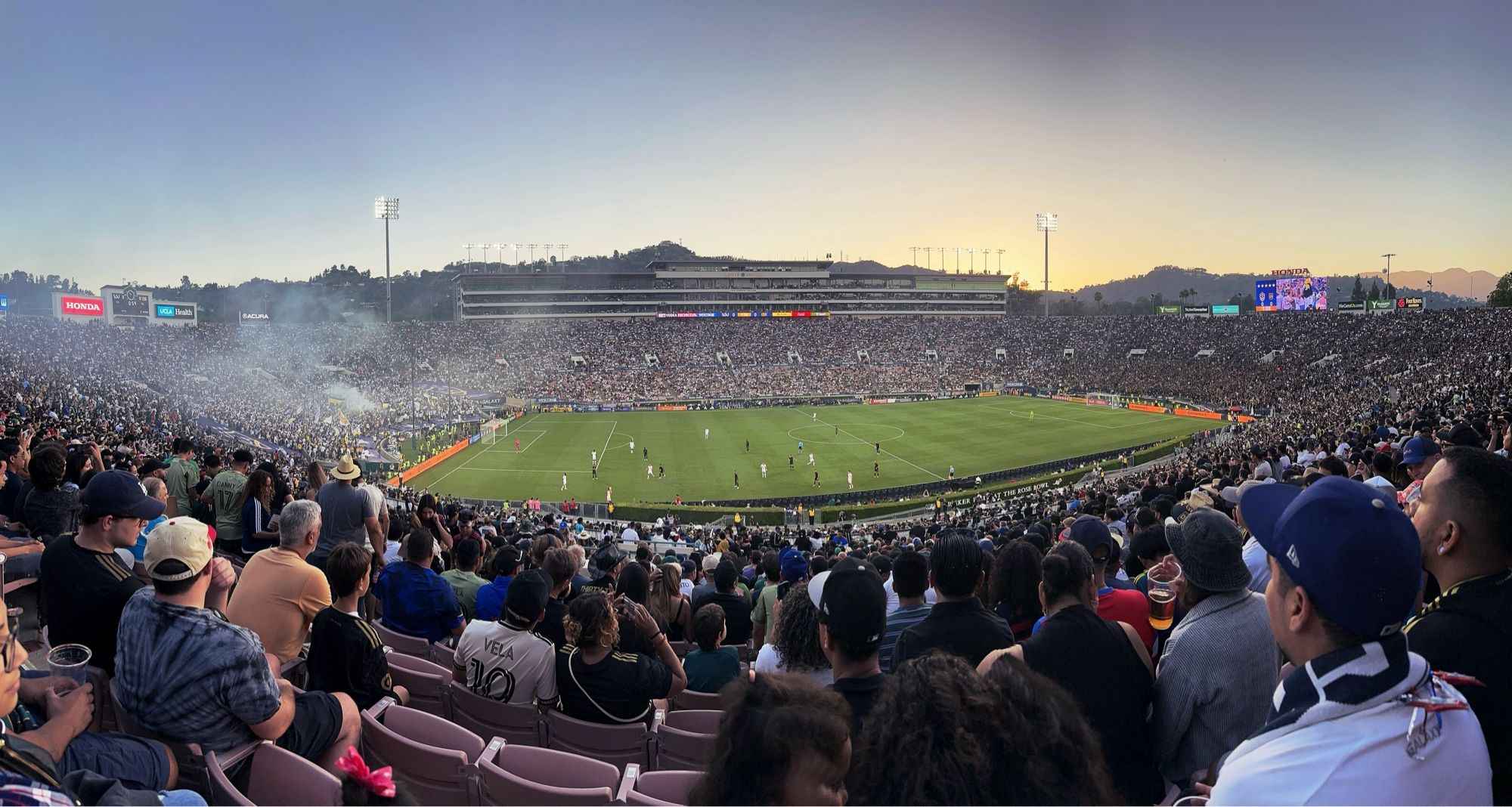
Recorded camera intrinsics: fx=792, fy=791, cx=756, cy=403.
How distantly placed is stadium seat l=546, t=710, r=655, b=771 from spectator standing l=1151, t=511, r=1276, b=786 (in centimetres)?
285

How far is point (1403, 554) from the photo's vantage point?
2189mm

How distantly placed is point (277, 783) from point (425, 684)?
6.80 ft

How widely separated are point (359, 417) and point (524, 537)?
41943mm

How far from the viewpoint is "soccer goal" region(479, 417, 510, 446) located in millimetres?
52250

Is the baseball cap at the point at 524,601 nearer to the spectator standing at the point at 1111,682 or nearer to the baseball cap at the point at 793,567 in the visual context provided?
the spectator standing at the point at 1111,682

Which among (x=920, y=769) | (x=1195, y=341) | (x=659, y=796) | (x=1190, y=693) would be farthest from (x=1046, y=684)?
(x=1195, y=341)

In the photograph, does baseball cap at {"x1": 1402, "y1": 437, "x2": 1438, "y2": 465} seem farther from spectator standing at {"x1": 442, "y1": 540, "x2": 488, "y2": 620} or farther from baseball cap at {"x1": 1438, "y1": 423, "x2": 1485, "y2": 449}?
spectator standing at {"x1": 442, "y1": 540, "x2": 488, "y2": 620}

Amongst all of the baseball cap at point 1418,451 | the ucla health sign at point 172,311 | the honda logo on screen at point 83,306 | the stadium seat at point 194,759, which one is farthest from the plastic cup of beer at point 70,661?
the ucla health sign at point 172,311

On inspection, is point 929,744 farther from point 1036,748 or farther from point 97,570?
point 97,570

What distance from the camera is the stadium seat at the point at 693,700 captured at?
5578mm

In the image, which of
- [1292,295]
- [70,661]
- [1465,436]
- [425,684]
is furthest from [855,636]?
[1292,295]

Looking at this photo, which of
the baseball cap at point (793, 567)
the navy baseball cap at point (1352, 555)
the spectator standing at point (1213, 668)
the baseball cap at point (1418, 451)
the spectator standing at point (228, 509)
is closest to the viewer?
the navy baseball cap at point (1352, 555)

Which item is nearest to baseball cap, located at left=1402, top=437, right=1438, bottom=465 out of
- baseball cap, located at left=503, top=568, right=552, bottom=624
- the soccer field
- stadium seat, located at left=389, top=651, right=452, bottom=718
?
baseball cap, located at left=503, top=568, right=552, bottom=624

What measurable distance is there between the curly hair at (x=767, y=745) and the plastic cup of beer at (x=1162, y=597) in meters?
3.11
